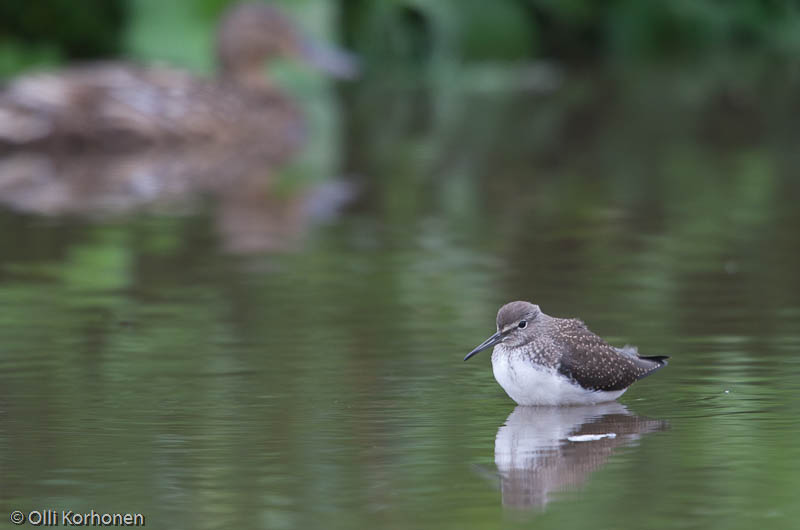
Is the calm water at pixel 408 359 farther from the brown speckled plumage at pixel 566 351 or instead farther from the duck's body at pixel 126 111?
the duck's body at pixel 126 111

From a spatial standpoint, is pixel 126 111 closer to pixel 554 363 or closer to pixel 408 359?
pixel 408 359

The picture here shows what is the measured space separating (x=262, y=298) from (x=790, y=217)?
3.59 metres

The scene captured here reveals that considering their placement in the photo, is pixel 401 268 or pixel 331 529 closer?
pixel 331 529

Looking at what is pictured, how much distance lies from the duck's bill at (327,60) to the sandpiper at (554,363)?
1086 cm

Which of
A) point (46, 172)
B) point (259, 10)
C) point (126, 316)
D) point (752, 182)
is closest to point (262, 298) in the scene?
point (126, 316)

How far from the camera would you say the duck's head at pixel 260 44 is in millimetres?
17312

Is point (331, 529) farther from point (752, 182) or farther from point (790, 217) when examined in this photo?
point (752, 182)

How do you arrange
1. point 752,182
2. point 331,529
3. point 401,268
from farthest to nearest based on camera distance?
point 752,182, point 401,268, point 331,529

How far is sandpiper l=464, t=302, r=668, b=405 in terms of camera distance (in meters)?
6.24

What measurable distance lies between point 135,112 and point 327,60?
2.44 metres

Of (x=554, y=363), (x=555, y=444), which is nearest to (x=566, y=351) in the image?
(x=554, y=363)

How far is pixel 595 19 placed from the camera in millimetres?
21188

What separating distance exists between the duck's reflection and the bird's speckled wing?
10 centimetres

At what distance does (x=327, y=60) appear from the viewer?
17359 mm
